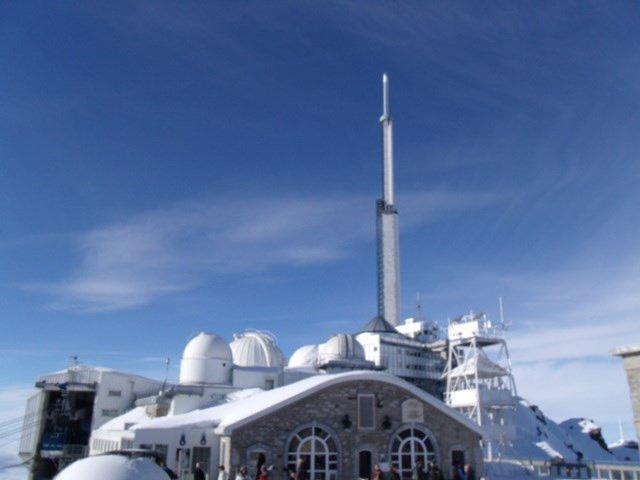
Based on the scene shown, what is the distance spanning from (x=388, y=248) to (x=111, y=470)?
60786 millimetres

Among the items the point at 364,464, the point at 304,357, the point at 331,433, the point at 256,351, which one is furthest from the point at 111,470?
the point at 304,357

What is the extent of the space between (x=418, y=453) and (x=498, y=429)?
20344 mm

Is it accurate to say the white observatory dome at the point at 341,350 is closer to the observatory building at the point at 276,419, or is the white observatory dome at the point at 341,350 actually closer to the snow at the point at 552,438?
the observatory building at the point at 276,419

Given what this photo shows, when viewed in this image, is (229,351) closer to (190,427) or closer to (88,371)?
(88,371)

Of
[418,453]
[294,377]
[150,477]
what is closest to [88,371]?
[294,377]

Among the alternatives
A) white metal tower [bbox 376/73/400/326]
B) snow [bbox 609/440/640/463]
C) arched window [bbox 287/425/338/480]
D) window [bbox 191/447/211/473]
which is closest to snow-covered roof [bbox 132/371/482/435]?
window [bbox 191/447/211/473]

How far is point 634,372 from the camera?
20.3 meters

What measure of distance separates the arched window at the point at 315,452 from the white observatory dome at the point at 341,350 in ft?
83.5

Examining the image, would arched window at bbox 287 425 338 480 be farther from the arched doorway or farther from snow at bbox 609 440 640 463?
snow at bbox 609 440 640 463

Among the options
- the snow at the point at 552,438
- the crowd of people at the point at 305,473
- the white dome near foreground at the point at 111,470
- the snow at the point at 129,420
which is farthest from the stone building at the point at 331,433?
the snow at the point at 552,438

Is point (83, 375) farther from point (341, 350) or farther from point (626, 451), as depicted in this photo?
point (626, 451)

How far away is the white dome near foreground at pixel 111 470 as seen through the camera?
39.1 feet

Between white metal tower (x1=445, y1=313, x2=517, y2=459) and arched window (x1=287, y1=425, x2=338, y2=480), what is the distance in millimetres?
19495

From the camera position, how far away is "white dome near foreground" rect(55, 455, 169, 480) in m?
11.9
